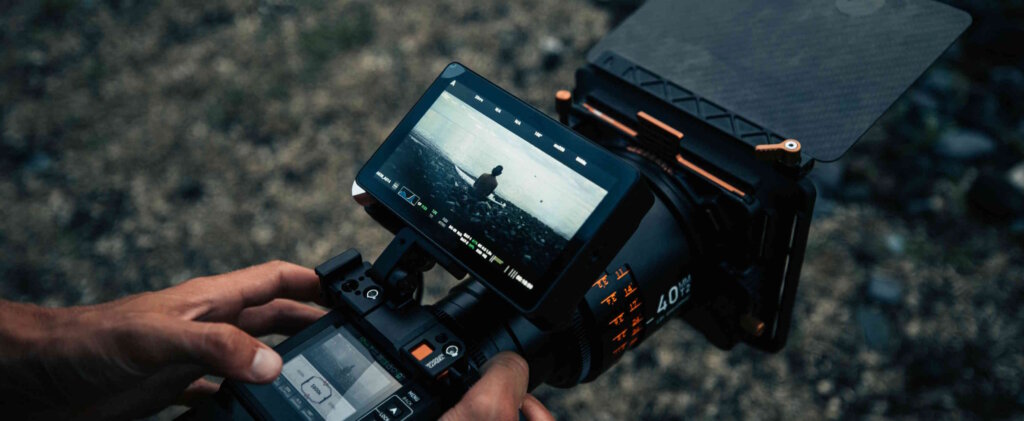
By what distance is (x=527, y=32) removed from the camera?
4.21m

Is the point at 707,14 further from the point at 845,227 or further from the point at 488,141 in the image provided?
the point at 845,227

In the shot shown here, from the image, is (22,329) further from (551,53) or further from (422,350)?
(551,53)

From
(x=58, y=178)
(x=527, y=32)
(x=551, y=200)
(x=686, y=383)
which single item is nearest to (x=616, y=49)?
(x=551, y=200)

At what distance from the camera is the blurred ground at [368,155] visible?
3.11 m

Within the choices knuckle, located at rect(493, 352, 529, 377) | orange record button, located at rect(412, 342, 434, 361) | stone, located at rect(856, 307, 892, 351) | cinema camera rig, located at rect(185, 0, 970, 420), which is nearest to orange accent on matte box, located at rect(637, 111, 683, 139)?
cinema camera rig, located at rect(185, 0, 970, 420)

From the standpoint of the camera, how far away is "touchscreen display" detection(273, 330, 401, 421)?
5.67 feet

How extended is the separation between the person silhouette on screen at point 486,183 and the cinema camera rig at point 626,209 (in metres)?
Answer: 0.02

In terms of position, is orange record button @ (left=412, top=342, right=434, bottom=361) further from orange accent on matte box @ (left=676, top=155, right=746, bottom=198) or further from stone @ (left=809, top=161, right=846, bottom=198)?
stone @ (left=809, top=161, right=846, bottom=198)

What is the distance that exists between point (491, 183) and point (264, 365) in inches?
23.7

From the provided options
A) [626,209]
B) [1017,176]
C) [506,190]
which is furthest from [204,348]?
[1017,176]

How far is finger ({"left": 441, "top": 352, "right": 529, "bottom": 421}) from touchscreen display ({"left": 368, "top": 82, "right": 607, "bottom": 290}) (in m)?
0.21

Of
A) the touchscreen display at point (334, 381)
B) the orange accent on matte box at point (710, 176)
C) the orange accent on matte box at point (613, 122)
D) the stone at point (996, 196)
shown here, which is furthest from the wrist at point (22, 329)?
the stone at point (996, 196)

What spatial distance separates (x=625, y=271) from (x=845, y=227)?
174cm

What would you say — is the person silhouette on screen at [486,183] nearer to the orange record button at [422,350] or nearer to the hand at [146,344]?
the orange record button at [422,350]
